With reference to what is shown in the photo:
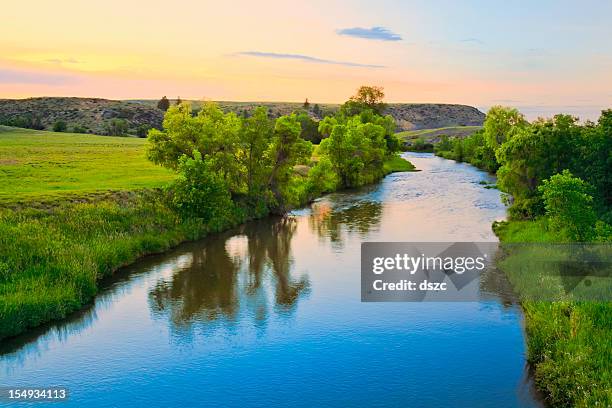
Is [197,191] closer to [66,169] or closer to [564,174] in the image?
[66,169]

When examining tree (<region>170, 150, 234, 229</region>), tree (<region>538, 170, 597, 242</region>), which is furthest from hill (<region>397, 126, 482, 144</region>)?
tree (<region>538, 170, 597, 242</region>)

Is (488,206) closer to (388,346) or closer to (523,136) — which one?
(523,136)

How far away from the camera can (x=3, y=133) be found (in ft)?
307

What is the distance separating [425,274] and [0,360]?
22.2 m

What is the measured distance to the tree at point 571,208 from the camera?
99.4 ft

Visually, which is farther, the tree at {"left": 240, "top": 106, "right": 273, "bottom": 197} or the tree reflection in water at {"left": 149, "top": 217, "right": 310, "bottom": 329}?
the tree at {"left": 240, "top": 106, "right": 273, "bottom": 197}

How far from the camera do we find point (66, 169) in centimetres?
5666

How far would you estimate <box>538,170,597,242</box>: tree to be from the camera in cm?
3030

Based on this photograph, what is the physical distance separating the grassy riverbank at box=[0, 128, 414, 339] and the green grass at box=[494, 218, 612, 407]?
20.7 metres

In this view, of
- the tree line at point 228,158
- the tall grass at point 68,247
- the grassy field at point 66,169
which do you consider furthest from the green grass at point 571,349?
the grassy field at point 66,169

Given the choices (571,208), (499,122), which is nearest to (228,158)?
(571,208)

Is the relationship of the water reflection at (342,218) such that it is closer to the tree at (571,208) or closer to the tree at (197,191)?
the tree at (197,191)

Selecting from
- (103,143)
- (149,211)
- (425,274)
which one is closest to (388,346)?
(425,274)

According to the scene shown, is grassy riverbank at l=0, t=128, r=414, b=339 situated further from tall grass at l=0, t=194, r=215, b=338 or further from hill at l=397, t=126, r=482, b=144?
hill at l=397, t=126, r=482, b=144
